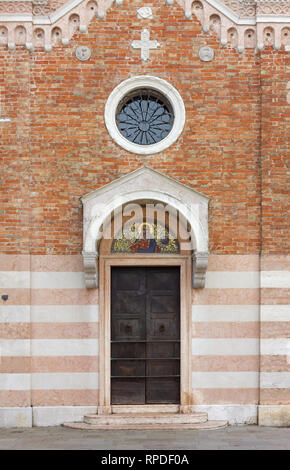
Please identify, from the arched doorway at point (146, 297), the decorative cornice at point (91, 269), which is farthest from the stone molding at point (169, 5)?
the decorative cornice at point (91, 269)

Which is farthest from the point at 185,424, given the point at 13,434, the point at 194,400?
the point at 13,434

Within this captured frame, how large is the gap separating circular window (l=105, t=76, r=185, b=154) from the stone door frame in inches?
73.2

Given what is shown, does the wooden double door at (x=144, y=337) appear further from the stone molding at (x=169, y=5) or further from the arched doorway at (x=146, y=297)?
the stone molding at (x=169, y=5)

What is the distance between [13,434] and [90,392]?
145cm

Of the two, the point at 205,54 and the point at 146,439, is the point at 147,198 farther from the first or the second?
the point at 146,439

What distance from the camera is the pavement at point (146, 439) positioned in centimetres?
1029

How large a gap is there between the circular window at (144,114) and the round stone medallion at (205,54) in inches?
29.7

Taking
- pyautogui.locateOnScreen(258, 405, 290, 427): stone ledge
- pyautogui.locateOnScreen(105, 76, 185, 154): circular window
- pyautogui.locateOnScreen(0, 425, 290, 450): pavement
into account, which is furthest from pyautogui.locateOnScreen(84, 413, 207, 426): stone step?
pyautogui.locateOnScreen(105, 76, 185, 154): circular window

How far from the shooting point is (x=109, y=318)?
12.1 meters

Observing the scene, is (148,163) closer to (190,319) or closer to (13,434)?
(190,319)

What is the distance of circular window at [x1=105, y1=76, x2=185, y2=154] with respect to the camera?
1217 cm

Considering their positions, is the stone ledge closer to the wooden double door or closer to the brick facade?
the brick facade

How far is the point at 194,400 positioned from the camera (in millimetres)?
12000

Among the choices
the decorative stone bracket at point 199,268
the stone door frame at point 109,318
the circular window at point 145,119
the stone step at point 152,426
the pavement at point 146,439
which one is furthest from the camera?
the circular window at point 145,119
